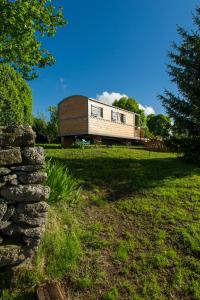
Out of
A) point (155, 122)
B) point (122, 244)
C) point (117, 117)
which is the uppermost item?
point (155, 122)

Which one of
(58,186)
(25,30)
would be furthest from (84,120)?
(58,186)

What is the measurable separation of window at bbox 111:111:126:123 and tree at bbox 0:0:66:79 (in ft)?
34.9

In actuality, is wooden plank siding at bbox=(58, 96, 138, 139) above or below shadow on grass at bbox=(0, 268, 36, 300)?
above

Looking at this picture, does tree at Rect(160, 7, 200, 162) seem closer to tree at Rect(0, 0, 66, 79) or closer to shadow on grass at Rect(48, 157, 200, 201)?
shadow on grass at Rect(48, 157, 200, 201)

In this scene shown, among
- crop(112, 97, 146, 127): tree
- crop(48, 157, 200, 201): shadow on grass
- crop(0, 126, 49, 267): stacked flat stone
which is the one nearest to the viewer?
crop(0, 126, 49, 267): stacked flat stone

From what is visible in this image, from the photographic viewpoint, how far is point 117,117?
25031 mm

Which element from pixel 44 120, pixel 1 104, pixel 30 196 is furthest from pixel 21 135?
pixel 44 120

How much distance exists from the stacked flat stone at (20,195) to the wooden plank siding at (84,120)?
16467 mm

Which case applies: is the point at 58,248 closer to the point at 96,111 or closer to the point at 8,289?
the point at 8,289

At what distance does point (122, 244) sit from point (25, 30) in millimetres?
10292

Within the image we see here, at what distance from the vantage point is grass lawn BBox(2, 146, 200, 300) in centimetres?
415

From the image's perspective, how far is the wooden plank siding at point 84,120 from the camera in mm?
20938

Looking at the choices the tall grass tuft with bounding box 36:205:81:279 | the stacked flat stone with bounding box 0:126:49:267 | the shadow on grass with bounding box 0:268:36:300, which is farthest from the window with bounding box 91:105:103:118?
the shadow on grass with bounding box 0:268:36:300

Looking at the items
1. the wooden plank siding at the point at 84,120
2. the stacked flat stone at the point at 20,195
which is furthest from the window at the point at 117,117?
the stacked flat stone at the point at 20,195
